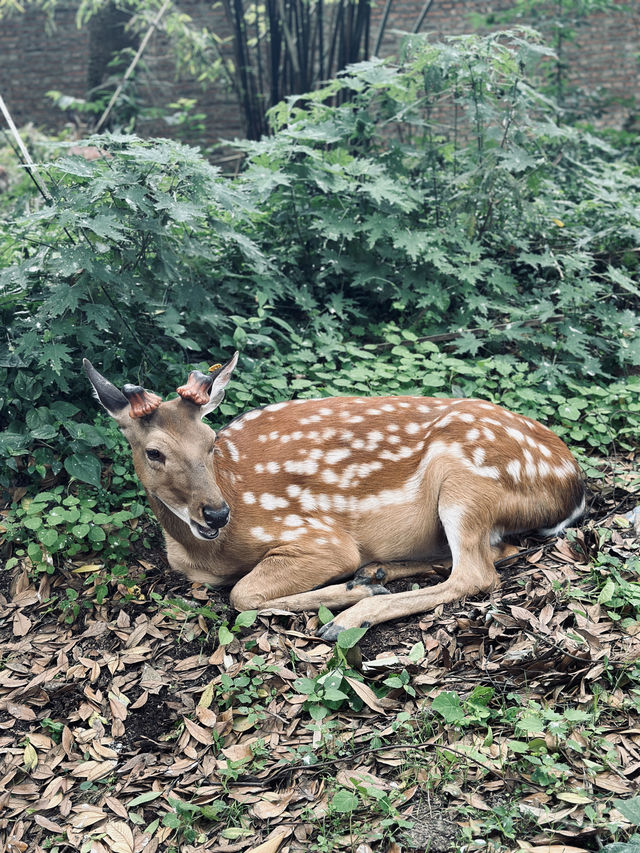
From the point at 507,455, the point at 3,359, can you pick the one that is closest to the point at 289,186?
the point at 3,359

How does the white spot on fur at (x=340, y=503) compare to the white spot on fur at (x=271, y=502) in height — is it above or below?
below

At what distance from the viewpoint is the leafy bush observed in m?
4.46

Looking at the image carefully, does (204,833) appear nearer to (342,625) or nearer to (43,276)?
(342,625)

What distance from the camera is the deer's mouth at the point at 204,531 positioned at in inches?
141

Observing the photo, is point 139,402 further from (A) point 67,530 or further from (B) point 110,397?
(A) point 67,530

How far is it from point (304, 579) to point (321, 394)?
1555 mm

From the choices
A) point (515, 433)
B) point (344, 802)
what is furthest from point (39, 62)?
point (344, 802)

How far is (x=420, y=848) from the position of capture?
2439 mm

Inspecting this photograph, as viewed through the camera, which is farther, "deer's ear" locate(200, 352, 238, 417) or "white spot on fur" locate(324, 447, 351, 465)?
"white spot on fur" locate(324, 447, 351, 465)

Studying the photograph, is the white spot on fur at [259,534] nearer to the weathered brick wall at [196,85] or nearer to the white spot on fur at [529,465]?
the white spot on fur at [529,465]

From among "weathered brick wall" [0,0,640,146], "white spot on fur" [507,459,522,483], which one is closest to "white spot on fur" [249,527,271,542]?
"white spot on fur" [507,459,522,483]

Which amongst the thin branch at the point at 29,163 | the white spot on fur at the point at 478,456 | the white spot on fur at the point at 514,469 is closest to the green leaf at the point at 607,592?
the white spot on fur at the point at 514,469

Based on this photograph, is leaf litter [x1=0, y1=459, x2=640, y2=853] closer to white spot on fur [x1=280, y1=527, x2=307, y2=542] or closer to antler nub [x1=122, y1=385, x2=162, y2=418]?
white spot on fur [x1=280, y1=527, x2=307, y2=542]

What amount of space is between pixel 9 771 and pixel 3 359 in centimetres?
231
